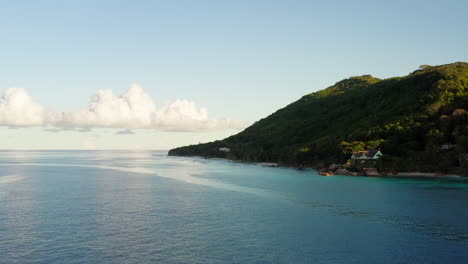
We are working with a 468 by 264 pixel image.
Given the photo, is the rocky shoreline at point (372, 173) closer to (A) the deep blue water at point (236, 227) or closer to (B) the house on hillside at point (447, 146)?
(B) the house on hillside at point (447, 146)

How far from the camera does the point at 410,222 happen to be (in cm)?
6347

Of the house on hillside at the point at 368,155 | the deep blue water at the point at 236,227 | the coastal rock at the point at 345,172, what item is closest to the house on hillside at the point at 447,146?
the house on hillside at the point at 368,155

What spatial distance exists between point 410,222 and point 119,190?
82.7 m

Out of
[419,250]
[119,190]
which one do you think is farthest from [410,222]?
[119,190]

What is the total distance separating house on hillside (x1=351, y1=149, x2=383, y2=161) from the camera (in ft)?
528

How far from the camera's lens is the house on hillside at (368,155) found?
161 metres

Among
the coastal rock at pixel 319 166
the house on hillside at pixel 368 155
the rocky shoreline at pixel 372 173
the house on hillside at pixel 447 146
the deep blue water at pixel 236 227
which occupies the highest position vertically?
the house on hillside at pixel 447 146

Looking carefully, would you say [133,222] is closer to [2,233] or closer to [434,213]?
[2,233]

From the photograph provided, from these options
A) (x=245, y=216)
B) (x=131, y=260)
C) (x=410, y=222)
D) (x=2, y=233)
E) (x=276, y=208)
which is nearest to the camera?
(x=131, y=260)

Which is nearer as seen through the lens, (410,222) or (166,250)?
(166,250)

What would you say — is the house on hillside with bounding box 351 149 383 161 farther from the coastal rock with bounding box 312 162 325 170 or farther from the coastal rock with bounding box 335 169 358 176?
the coastal rock with bounding box 312 162 325 170

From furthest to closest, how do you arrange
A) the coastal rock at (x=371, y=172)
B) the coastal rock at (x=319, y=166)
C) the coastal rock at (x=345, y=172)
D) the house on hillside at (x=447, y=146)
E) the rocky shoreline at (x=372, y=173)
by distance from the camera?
1. the coastal rock at (x=319, y=166)
2. the coastal rock at (x=345, y=172)
3. the house on hillside at (x=447, y=146)
4. the coastal rock at (x=371, y=172)
5. the rocky shoreline at (x=372, y=173)

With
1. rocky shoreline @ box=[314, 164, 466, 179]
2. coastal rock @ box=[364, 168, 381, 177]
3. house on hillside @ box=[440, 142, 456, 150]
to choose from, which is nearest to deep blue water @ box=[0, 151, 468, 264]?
rocky shoreline @ box=[314, 164, 466, 179]

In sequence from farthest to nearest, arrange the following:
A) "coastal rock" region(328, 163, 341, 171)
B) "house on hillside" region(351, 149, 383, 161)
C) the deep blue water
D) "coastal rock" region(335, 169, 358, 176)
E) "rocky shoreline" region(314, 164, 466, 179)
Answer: "coastal rock" region(328, 163, 341, 171)
"house on hillside" region(351, 149, 383, 161)
"coastal rock" region(335, 169, 358, 176)
"rocky shoreline" region(314, 164, 466, 179)
the deep blue water
